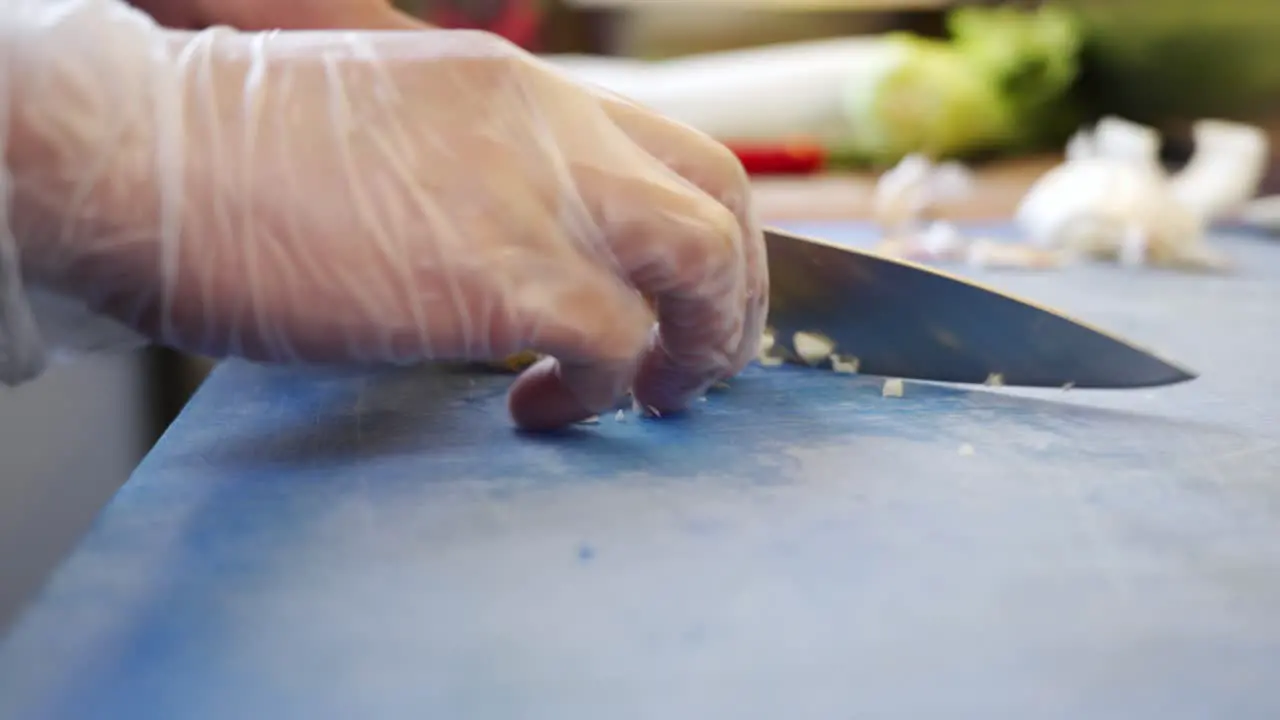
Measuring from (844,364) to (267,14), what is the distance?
1.55 ft

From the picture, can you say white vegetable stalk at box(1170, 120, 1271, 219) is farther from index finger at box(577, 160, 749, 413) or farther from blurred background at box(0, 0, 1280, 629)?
index finger at box(577, 160, 749, 413)

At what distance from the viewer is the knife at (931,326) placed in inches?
26.2

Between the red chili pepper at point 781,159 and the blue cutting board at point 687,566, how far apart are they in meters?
1.07

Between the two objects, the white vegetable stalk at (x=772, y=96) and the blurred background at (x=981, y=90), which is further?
the white vegetable stalk at (x=772, y=96)

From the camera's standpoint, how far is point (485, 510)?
1.63ft

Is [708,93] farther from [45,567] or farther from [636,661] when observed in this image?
[636,661]

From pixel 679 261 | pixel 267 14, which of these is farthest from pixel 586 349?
pixel 267 14

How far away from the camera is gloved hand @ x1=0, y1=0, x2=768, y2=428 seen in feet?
1.48

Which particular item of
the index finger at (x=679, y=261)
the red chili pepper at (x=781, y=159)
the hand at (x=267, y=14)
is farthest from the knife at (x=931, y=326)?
the red chili pepper at (x=781, y=159)

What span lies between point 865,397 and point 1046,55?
134 cm

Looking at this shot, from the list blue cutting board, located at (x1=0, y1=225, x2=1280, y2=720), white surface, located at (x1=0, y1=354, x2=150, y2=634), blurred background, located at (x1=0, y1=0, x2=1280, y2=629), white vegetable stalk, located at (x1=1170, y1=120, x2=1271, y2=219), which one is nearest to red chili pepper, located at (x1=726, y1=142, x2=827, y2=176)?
blurred background, located at (x1=0, y1=0, x2=1280, y2=629)

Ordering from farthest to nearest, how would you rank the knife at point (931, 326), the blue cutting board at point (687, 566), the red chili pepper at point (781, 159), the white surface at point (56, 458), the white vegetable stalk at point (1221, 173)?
the red chili pepper at point (781, 159) → the white vegetable stalk at point (1221, 173) → the white surface at point (56, 458) → the knife at point (931, 326) → the blue cutting board at point (687, 566)

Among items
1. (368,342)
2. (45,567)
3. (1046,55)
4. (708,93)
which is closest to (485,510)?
(368,342)

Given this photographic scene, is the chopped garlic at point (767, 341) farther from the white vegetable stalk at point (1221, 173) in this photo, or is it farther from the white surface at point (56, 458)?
the white vegetable stalk at point (1221, 173)
